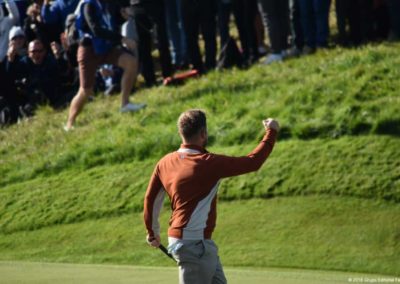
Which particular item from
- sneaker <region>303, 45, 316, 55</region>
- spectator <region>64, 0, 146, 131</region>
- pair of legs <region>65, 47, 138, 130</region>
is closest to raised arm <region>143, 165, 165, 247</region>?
spectator <region>64, 0, 146, 131</region>

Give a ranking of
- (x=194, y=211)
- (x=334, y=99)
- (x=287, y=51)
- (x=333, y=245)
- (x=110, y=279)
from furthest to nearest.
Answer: (x=287, y=51) < (x=334, y=99) < (x=333, y=245) < (x=110, y=279) < (x=194, y=211)

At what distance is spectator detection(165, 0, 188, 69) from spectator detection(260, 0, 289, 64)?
1.86 m

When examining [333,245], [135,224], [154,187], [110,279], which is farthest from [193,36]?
[154,187]

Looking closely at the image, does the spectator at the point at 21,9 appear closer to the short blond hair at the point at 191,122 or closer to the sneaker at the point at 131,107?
the sneaker at the point at 131,107

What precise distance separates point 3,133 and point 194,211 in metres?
9.04

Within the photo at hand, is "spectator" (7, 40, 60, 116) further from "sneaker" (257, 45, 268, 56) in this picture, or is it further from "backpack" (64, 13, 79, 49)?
"sneaker" (257, 45, 268, 56)

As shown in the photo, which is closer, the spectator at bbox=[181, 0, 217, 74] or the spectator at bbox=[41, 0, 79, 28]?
the spectator at bbox=[181, 0, 217, 74]

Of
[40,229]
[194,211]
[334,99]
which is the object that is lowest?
[40,229]

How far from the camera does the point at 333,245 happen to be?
34.8 ft

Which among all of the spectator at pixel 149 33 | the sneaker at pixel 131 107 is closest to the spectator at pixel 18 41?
the spectator at pixel 149 33

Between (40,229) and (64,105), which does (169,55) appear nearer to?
(64,105)

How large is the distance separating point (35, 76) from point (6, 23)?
1.31 meters

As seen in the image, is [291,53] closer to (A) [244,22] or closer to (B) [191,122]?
(A) [244,22]

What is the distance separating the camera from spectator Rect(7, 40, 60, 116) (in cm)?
1616
